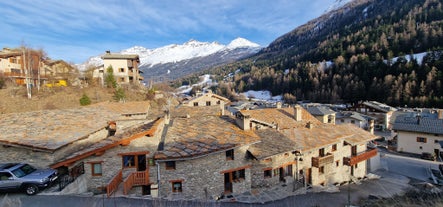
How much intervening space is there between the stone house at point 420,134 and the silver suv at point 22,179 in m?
50.4

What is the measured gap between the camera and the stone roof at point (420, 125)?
→ 37644 mm

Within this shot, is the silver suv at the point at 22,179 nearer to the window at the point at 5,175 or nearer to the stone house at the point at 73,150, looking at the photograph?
the window at the point at 5,175

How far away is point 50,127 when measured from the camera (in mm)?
18844

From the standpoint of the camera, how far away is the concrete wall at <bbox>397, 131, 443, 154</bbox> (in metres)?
38.4

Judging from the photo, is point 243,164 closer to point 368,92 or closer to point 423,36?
point 368,92

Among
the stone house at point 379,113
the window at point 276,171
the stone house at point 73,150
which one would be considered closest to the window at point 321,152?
the window at point 276,171

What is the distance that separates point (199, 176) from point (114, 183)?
5537 millimetres

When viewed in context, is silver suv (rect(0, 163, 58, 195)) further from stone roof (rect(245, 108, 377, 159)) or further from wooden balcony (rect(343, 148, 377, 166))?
wooden balcony (rect(343, 148, 377, 166))

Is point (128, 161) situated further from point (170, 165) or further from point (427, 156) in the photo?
point (427, 156)

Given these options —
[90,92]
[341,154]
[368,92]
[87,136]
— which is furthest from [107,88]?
[368,92]

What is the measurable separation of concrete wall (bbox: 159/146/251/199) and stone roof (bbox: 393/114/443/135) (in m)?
38.8

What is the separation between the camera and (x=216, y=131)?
19.7m

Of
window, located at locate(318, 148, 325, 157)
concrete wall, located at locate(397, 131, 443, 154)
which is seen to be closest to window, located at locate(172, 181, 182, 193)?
window, located at locate(318, 148, 325, 157)

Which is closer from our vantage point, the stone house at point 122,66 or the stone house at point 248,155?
the stone house at point 248,155
